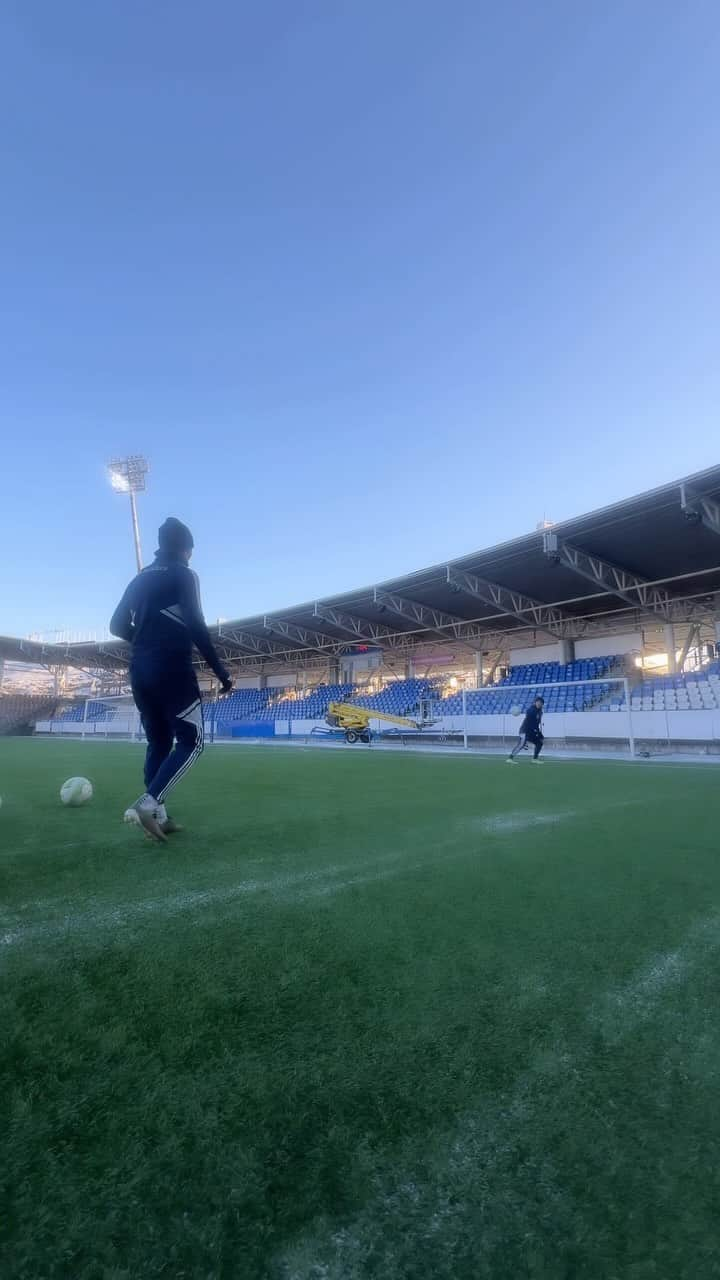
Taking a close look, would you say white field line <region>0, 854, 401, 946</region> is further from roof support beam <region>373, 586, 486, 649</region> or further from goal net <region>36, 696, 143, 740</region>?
goal net <region>36, 696, 143, 740</region>

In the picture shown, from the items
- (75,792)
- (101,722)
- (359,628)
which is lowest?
(101,722)

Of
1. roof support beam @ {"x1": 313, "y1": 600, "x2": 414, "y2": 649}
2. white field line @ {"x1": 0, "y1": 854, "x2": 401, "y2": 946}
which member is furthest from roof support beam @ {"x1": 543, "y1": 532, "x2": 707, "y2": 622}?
white field line @ {"x1": 0, "y1": 854, "x2": 401, "y2": 946}

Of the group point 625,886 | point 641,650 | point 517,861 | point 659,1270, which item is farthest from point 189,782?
point 641,650

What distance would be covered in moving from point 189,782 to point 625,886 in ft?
18.3

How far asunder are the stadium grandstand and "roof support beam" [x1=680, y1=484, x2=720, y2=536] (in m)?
0.04

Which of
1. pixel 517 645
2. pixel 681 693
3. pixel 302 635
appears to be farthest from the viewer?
pixel 302 635

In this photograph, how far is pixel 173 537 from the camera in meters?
3.76

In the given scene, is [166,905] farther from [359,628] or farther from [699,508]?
[359,628]

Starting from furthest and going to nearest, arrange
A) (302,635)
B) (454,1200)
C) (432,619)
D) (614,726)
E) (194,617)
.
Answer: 1. (302,635)
2. (432,619)
3. (614,726)
4. (194,617)
5. (454,1200)

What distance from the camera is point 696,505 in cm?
1703

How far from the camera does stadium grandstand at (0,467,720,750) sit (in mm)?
18016

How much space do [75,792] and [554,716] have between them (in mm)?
16438

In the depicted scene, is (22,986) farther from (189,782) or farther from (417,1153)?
(189,782)

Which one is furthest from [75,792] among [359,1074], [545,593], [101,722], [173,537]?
[101,722]
